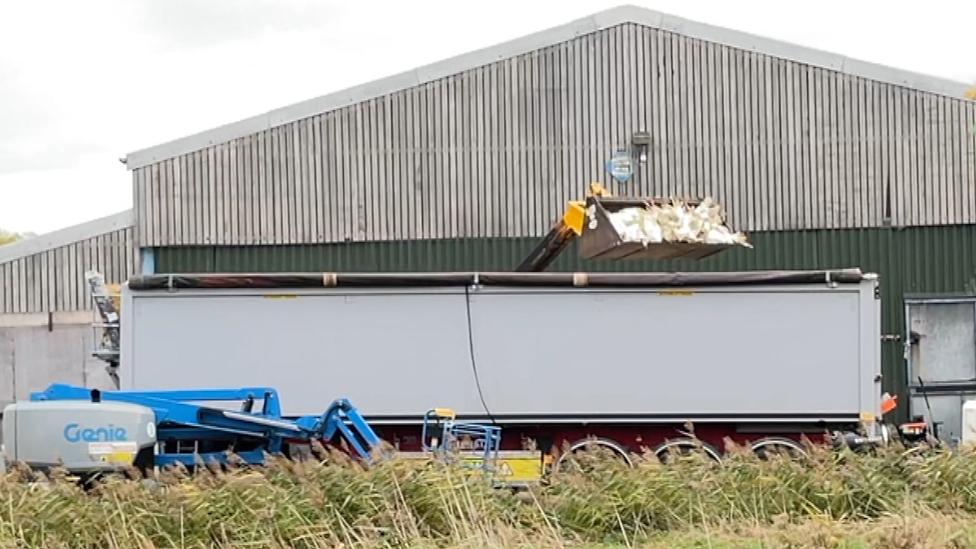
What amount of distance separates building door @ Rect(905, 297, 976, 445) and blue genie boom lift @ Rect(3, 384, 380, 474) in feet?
41.5

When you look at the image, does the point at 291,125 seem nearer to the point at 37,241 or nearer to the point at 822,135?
the point at 37,241

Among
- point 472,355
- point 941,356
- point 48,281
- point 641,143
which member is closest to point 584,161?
point 641,143

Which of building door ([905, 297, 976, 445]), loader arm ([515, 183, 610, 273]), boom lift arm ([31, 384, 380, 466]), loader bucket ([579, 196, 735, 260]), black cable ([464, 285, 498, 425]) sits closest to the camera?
boom lift arm ([31, 384, 380, 466])

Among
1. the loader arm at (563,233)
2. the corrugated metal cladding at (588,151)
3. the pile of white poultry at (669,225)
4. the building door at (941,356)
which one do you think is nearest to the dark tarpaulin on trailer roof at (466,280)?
the pile of white poultry at (669,225)

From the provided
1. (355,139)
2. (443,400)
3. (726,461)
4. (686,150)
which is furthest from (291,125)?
(726,461)

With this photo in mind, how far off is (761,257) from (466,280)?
9542 mm

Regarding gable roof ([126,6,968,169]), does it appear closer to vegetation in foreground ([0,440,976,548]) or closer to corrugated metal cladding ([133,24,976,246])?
corrugated metal cladding ([133,24,976,246])

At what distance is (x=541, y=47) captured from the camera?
2450cm

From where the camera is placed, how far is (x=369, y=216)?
2444 centimetres

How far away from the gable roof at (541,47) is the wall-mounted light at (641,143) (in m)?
2.03

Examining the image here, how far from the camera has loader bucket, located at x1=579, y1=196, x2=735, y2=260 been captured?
16.8 metres

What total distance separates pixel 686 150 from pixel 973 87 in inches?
216

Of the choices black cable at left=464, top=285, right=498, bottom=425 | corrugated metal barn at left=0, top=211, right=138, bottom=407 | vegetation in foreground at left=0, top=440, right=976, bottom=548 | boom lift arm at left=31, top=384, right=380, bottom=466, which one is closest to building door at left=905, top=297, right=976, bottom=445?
black cable at left=464, top=285, right=498, bottom=425

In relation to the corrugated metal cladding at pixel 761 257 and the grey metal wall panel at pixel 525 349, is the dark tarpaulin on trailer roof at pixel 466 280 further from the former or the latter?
the corrugated metal cladding at pixel 761 257
